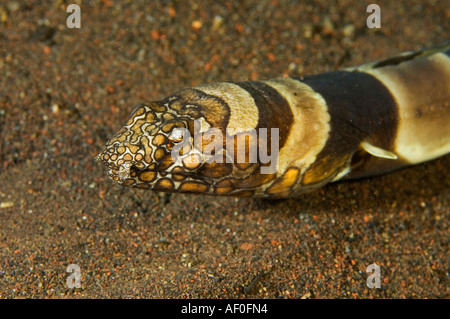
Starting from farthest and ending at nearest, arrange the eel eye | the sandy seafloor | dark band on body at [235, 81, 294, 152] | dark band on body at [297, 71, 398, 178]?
the sandy seafloor < dark band on body at [297, 71, 398, 178] < dark band on body at [235, 81, 294, 152] < the eel eye

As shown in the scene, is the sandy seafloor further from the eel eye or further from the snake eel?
the eel eye

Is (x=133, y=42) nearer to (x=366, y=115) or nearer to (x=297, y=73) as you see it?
(x=297, y=73)

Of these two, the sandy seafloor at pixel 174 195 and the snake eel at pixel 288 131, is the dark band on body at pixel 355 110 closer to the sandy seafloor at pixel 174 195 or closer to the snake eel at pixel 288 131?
the snake eel at pixel 288 131

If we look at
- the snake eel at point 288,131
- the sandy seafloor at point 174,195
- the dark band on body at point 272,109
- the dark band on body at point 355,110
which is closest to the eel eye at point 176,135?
the snake eel at point 288,131

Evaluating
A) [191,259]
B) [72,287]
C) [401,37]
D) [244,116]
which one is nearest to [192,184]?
[244,116]

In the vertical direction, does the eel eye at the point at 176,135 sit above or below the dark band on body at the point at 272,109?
below

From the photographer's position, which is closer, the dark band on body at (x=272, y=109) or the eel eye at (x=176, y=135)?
the eel eye at (x=176, y=135)


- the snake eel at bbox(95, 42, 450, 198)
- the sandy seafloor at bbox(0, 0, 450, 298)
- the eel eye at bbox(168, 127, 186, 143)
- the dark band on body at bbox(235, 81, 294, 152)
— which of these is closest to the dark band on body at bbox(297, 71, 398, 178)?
the snake eel at bbox(95, 42, 450, 198)
